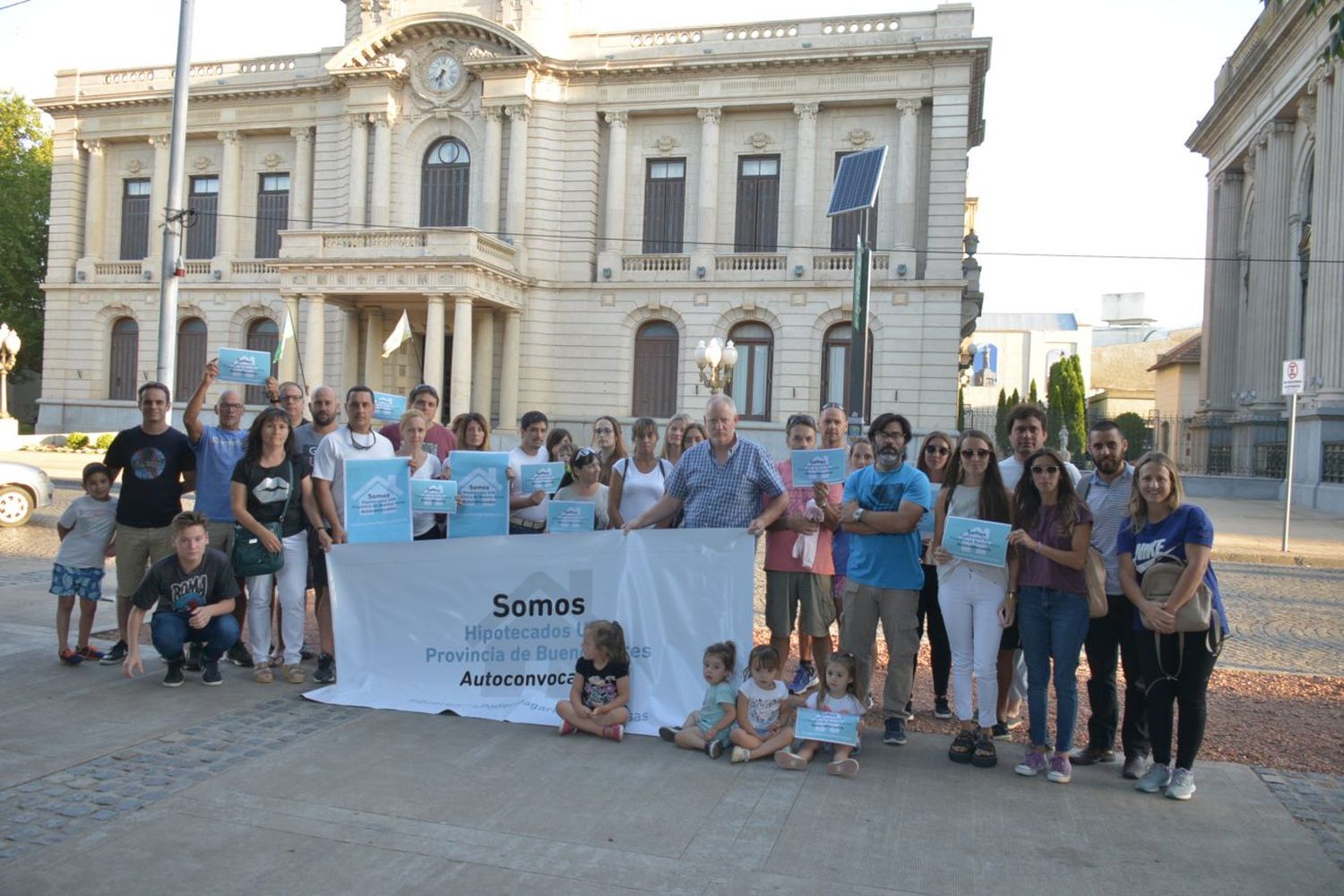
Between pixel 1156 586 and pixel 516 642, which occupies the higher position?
pixel 1156 586

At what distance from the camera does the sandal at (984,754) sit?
604cm

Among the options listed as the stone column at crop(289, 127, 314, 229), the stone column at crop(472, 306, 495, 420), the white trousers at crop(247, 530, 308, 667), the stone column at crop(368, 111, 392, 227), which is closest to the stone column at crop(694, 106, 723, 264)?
the stone column at crop(472, 306, 495, 420)

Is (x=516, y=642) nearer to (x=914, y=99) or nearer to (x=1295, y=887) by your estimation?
(x=1295, y=887)

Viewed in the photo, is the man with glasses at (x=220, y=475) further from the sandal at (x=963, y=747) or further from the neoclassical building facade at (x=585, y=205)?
the neoclassical building facade at (x=585, y=205)

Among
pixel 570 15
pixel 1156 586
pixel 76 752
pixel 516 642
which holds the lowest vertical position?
pixel 76 752

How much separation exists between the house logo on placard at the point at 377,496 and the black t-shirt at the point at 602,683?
2056mm

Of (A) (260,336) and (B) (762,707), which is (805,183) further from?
(B) (762,707)

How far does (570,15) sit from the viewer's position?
35.5 meters

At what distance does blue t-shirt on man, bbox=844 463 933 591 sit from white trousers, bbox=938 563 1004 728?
276 millimetres

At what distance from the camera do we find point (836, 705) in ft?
19.7

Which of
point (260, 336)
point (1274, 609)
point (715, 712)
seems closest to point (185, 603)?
point (715, 712)

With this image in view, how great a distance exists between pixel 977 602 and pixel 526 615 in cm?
296

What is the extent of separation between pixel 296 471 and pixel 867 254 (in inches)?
561

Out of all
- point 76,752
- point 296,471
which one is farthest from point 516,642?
point 76,752
